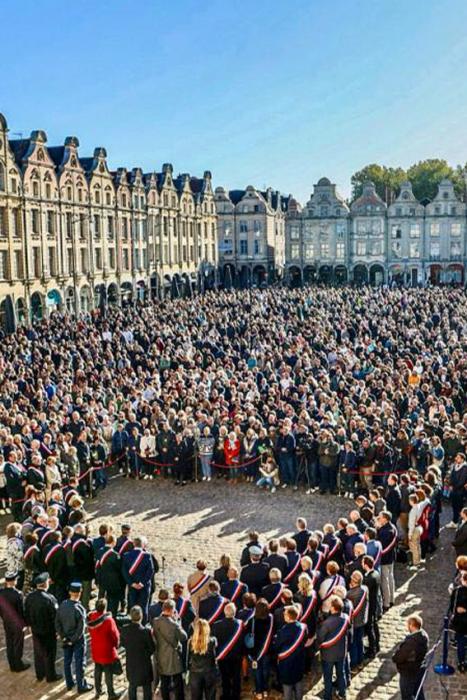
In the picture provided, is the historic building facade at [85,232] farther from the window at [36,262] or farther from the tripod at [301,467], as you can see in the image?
the tripod at [301,467]

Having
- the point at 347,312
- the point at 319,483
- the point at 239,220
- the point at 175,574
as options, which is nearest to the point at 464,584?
the point at 175,574

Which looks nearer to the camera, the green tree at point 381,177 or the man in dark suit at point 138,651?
the man in dark suit at point 138,651

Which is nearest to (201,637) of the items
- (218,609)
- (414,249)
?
(218,609)

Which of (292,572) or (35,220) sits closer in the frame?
(292,572)

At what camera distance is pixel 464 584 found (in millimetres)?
10250

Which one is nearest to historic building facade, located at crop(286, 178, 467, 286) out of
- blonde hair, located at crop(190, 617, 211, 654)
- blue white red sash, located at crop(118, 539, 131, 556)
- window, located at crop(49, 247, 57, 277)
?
window, located at crop(49, 247, 57, 277)

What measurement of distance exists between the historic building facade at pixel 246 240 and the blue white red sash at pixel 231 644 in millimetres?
70557

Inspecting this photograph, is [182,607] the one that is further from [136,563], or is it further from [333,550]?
[333,550]

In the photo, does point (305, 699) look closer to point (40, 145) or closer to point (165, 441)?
point (165, 441)

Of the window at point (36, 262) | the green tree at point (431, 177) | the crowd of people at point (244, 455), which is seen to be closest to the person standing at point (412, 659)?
the crowd of people at point (244, 455)

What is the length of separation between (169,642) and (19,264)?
38.7 meters

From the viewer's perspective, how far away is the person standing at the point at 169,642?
30.4ft

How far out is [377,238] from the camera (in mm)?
76312

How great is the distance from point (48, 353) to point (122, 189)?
3403 centimetres
